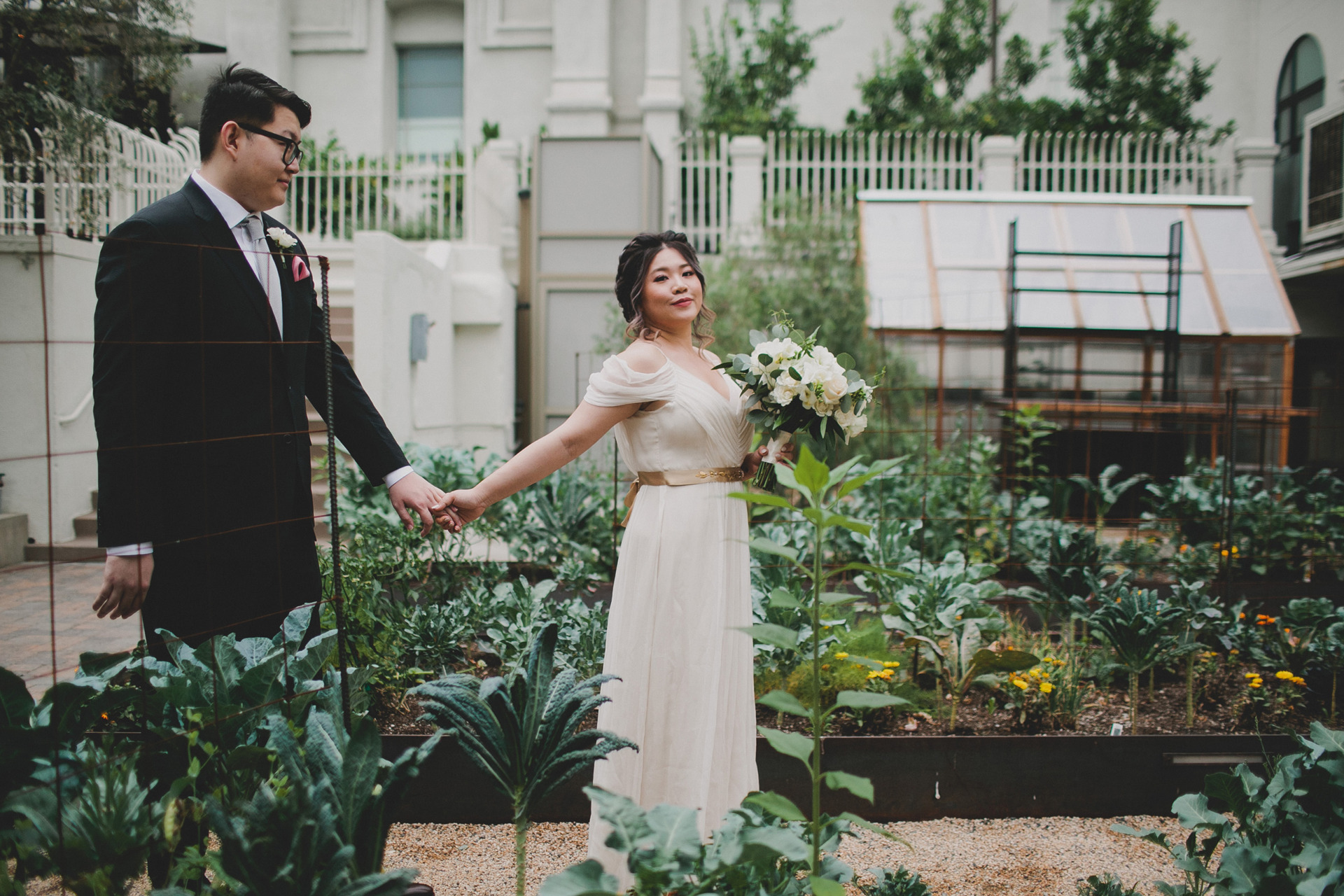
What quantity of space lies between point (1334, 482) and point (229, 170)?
6.26m

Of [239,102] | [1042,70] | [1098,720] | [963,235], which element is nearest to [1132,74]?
[1042,70]

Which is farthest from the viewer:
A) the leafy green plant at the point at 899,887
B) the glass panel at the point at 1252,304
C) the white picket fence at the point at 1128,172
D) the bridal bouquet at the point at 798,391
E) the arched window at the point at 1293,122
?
the arched window at the point at 1293,122

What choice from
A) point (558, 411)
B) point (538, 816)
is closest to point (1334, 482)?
point (538, 816)

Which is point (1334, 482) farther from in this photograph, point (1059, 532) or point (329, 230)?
point (329, 230)

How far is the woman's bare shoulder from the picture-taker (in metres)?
2.14

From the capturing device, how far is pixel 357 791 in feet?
4.61

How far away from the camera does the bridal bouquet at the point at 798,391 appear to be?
204 centimetres

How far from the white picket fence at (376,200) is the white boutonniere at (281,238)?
7.95 m

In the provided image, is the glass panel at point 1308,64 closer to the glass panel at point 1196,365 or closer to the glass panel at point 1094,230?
the glass panel at point 1094,230

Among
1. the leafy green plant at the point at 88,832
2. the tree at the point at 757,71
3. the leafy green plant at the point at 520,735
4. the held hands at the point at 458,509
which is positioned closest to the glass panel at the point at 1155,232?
the tree at the point at 757,71

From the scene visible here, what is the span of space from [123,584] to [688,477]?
1.37 metres

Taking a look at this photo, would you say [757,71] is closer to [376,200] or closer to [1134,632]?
[376,200]

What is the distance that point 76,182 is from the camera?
23.6ft

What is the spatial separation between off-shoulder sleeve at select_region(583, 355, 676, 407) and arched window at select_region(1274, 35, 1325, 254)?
1198 centimetres
